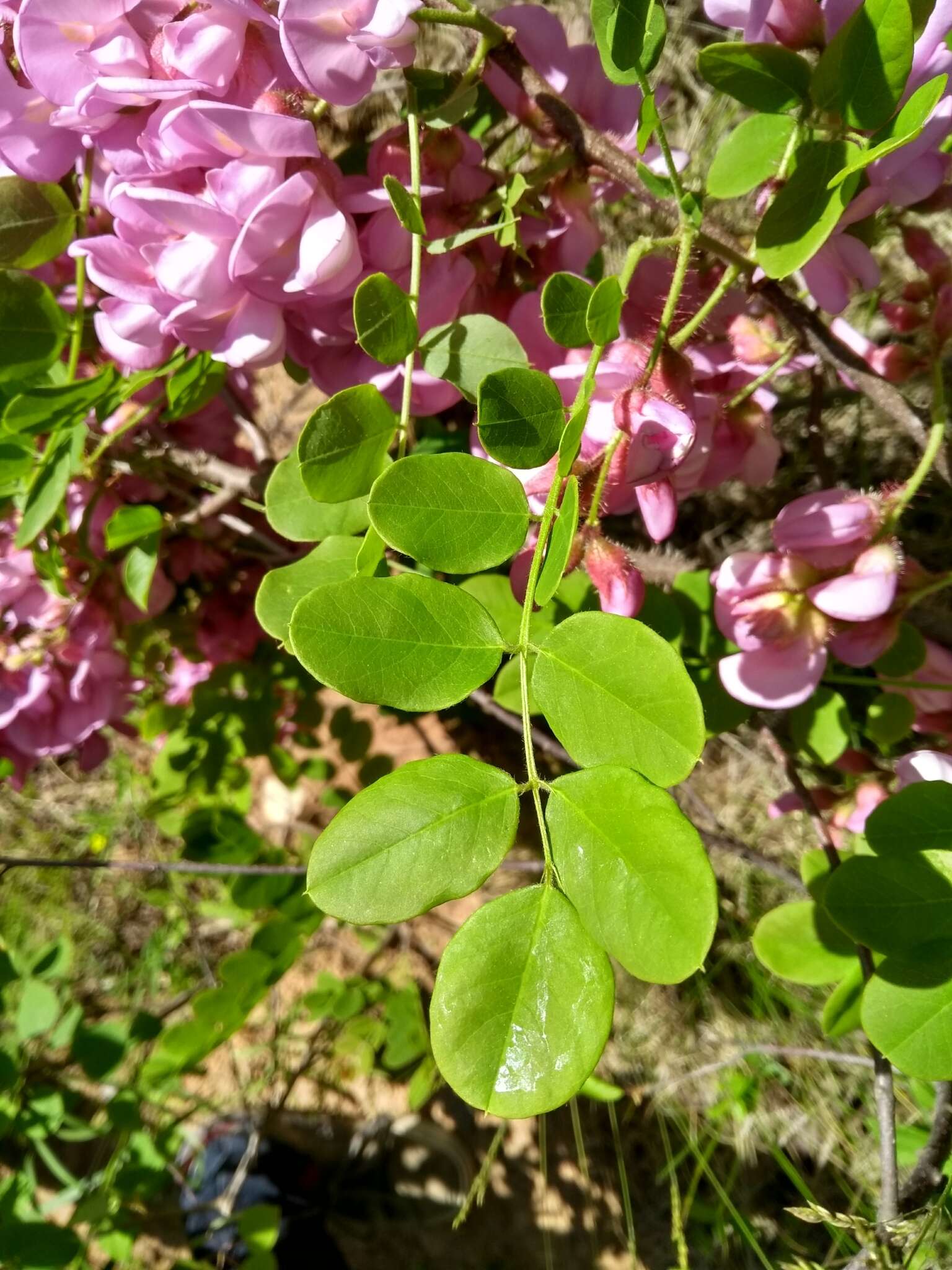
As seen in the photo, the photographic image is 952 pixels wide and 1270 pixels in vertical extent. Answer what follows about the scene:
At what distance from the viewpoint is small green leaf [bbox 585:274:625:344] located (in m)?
0.43

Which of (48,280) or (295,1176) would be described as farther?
(295,1176)

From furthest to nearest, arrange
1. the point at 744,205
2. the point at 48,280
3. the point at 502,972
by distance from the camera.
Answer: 1. the point at 744,205
2. the point at 48,280
3. the point at 502,972

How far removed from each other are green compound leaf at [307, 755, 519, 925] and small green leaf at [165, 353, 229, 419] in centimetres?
34

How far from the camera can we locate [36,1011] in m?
1.16

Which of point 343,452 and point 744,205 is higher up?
point 343,452

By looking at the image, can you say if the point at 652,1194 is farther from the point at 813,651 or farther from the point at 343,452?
the point at 343,452

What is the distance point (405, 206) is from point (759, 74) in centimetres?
20

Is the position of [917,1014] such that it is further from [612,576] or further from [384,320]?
[384,320]

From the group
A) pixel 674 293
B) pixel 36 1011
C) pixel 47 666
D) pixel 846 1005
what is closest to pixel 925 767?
pixel 846 1005

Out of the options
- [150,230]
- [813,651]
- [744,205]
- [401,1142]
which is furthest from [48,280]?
[401,1142]

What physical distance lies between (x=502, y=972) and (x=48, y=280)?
701mm

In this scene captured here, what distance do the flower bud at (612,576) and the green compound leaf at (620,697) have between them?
87 millimetres

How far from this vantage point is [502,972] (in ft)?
1.20

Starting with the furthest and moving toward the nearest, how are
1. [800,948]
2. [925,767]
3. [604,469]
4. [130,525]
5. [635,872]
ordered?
[130,525], [800,948], [925,767], [604,469], [635,872]
